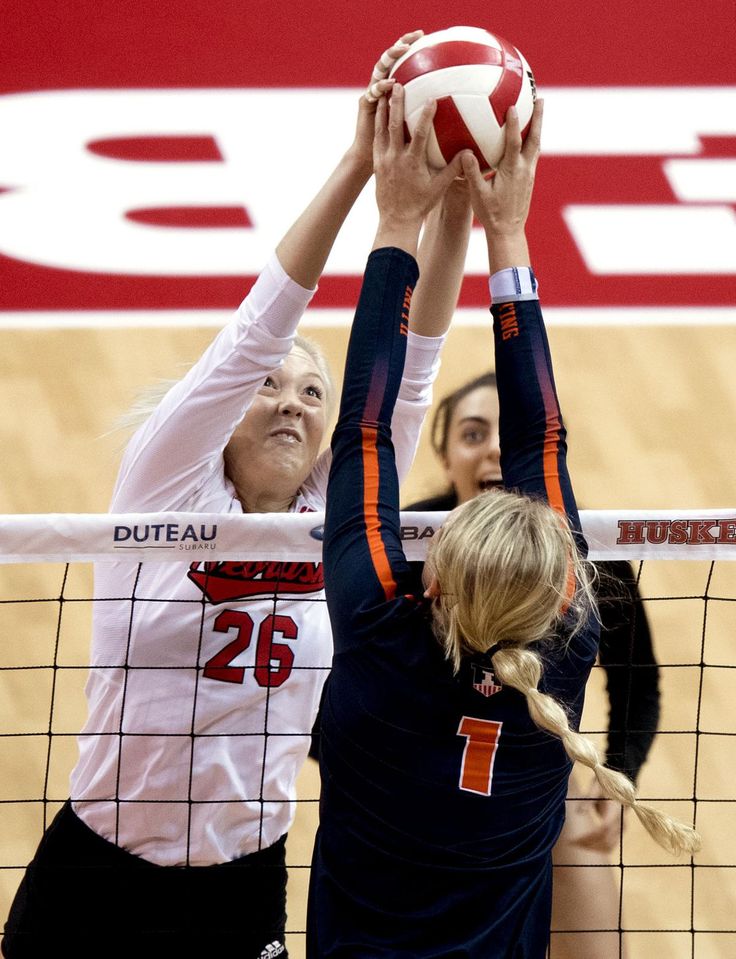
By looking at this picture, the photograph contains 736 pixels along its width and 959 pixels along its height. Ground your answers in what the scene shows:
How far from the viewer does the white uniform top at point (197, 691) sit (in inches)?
90.8

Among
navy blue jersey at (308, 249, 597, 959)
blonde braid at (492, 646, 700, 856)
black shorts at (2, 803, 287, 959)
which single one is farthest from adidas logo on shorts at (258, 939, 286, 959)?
blonde braid at (492, 646, 700, 856)

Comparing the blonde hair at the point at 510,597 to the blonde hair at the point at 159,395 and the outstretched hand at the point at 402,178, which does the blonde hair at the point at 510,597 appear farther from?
the blonde hair at the point at 159,395

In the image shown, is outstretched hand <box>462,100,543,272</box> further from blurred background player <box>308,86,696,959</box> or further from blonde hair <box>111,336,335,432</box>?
blonde hair <box>111,336,335,432</box>

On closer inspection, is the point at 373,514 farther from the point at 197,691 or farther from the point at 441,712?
the point at 197,691

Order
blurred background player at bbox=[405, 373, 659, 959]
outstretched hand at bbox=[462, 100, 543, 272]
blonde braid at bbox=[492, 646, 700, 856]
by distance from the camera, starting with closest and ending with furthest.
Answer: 1. blonde braid at bbox=[492, 646, 700, 856]
2. outstretched hand at bbox=[462, 100, 543, 272]
3. blurred background player at bbox=[405, 373, 659, 959]

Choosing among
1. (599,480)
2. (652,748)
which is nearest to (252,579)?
(652,748)

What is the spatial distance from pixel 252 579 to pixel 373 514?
0.72 meters

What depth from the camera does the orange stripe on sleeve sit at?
1.65 meters

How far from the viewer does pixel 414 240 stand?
1879mm

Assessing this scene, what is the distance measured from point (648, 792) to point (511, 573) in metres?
3.08

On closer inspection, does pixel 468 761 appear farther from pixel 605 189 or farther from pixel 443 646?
pixel 605 189

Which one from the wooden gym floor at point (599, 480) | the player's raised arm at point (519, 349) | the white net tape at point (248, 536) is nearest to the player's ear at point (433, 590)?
the player's raised arm at point (519, 349)

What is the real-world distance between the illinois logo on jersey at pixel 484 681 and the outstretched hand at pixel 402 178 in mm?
687

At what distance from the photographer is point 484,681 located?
63.6 inches
